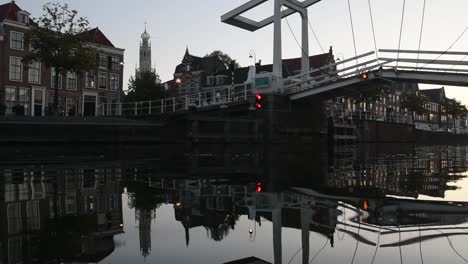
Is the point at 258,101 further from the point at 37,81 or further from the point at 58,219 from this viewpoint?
the point at 37,81

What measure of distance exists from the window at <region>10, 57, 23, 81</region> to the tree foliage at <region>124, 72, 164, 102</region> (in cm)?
1472

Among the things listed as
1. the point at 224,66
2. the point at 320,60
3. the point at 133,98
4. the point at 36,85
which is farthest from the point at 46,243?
the point at 224,66

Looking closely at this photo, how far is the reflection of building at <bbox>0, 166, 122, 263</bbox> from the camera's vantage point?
321 cm

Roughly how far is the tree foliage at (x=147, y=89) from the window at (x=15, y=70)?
14.7m

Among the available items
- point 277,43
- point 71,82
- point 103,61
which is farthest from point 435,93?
point 71,82

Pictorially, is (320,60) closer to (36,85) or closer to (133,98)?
(133,98)

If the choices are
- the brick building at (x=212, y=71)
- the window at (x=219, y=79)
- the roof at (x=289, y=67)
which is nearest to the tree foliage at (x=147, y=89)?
the brick building at (x=212, y=71)

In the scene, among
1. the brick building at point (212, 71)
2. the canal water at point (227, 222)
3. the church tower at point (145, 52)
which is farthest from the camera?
the church tower at point (145, 52)

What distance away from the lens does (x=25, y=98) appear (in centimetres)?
3731

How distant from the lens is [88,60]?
1147 inches

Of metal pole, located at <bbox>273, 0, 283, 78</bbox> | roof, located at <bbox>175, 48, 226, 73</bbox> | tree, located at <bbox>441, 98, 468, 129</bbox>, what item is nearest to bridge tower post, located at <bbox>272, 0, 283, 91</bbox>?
metal pole, located at <bbox>273, 0, 283, 78</bbox>

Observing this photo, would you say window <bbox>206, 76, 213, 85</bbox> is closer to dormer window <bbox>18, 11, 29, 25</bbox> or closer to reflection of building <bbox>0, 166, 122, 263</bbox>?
dormer window <bbox>18, 11, 29, 25</bbox>

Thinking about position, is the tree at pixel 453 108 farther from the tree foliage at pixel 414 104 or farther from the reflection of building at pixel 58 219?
the reflection of building at pixel 58 219

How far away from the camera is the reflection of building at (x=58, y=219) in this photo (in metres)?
3.21
